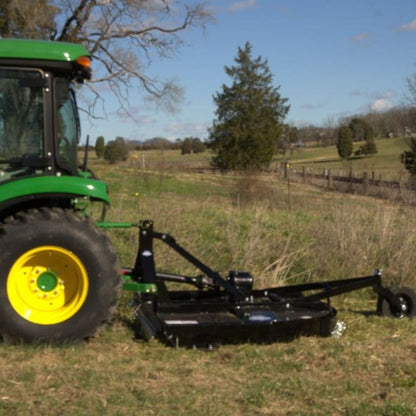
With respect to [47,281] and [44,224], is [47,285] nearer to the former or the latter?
[47,281]

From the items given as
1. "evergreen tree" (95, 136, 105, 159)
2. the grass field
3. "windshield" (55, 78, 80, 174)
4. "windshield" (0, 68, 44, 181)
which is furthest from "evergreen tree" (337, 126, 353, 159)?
"windshield" (0, 68, 44, 181)

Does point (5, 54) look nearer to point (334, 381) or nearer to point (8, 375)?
point (8, 375)

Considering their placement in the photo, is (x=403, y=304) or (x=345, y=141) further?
(x=345, y=141)

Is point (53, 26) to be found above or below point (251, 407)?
above

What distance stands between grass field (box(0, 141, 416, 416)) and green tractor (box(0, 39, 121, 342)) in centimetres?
30

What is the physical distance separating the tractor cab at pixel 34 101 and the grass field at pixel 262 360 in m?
1.47

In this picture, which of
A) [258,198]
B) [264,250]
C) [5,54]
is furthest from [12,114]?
[258,198]

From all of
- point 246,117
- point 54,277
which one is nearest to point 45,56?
point 54,277

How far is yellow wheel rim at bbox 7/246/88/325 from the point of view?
497cm

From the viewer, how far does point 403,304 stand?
6504mm

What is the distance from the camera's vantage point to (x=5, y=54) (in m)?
4.86

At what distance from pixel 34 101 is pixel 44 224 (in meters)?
0.99

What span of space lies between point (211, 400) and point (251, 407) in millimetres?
268

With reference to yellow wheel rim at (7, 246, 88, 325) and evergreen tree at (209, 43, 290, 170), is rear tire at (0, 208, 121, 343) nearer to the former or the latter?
yellow wheel rim at (7, 246, 88, 325)
